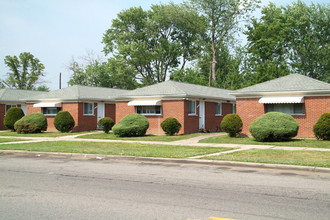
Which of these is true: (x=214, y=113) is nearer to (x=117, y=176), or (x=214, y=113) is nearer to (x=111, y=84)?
(x=117, y=176)

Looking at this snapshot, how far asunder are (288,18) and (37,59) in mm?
45016

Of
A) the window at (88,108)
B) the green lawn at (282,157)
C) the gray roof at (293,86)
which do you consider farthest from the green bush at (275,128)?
the window at (88,108)

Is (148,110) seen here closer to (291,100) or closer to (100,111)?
(100,111)

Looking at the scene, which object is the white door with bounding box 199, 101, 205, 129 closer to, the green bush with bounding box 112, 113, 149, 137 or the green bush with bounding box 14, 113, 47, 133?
the green bush with bounding box 112, 113, 149, 137

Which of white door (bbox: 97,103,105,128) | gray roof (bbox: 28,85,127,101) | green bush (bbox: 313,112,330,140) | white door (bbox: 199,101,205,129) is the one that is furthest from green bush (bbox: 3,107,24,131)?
green bush (bbox: 313,112,330,140)

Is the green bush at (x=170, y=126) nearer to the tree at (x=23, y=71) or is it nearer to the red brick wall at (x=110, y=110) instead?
the red brick wall at (x=110, y=110)

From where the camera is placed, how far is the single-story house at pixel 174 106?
25.0m

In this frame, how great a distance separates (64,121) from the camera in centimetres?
2806

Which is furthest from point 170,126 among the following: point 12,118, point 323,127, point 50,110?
point 12,118

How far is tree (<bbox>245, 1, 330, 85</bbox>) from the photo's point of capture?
1702 inches

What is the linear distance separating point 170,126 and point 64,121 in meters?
9.65

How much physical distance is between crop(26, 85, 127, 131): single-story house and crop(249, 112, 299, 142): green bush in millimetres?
13937

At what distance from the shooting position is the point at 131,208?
648cm

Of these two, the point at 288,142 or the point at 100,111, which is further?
the point at 100,111
